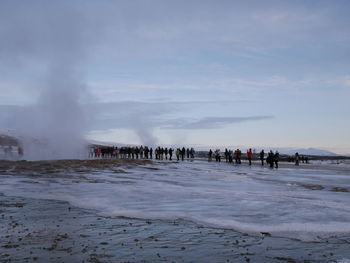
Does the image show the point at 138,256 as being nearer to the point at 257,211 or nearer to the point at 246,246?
the point at 246,246

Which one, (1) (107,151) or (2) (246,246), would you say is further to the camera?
(1) (107,151)

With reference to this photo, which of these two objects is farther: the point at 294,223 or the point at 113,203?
the point at 113,203

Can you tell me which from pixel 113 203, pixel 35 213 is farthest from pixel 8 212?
pixel 113 203

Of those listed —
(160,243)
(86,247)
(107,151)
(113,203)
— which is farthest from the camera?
(107,151)

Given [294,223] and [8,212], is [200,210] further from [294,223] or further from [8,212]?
[8,212]

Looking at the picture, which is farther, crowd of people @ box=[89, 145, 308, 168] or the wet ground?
crowd of people @ box=[89, 145, 308, 168]

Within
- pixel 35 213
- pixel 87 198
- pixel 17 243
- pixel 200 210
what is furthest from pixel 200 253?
pixel 87 198

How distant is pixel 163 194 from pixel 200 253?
7904 millimetres

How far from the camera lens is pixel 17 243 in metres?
6.49

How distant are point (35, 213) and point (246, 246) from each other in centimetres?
579

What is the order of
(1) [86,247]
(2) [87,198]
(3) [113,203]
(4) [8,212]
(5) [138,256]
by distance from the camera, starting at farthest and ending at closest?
(2) [87,198] → (3) [113,203] → (4) [8,212] → (1) [86,247] → (5) [138,256]

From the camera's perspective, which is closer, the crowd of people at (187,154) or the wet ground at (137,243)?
the wet ground at (137,243)

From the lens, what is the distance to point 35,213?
944 centimetres

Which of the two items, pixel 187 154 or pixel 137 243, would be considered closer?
pixel 137 243
